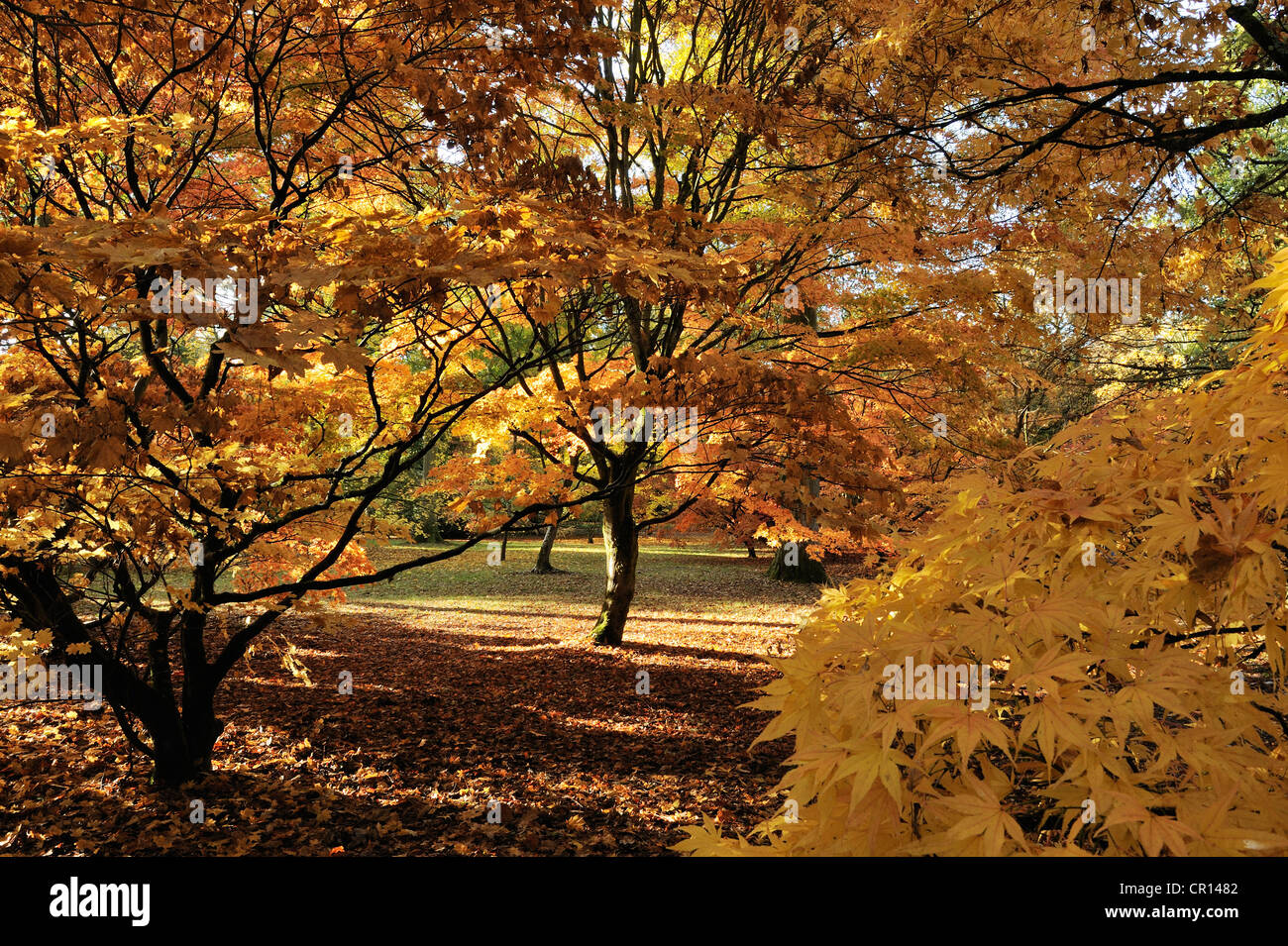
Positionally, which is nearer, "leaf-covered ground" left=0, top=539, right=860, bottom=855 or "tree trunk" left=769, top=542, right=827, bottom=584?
"leaf-covered ground" left=0, top=539, right=860, bottom=855

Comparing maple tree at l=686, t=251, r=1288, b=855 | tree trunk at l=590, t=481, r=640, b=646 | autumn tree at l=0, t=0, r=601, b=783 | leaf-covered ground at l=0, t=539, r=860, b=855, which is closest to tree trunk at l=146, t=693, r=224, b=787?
autumn tree at l=0, t=0, r=601, b=783

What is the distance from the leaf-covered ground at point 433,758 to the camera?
14.6 ft

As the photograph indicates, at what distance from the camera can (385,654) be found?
10586 mm

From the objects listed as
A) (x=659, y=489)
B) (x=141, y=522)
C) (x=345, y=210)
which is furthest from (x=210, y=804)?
(x=659, y=489)

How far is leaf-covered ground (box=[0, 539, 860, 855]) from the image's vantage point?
A: 176 inches

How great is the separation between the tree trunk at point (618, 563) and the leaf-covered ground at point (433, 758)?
0.47 m

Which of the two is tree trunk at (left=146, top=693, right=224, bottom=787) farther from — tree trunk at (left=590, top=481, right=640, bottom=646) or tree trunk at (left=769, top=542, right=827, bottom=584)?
tree trunk at (left=769, top=542, right=827, bottom=584)

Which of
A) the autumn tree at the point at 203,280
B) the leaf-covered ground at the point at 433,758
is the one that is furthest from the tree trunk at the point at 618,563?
the autumn tree at the point at 203,280

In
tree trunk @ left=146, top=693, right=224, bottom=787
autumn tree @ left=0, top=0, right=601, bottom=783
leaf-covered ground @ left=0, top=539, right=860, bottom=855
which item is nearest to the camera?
autumn tree @ left=0, top=0, right=601, bottom=783

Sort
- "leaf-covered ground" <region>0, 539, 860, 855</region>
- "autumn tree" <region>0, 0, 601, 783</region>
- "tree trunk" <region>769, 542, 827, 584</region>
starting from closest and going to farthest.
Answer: "autumn tree" <region>0, 0, 601, 783</region> < "leaf-covered ground" <region>0, 539, 860, 855</region> < "tree trunk" <region>769, 542, 827, 584</region>

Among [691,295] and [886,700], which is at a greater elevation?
[691,295]

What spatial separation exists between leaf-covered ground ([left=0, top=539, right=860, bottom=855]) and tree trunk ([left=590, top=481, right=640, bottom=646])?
1.53ft

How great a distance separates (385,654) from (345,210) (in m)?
7.28
